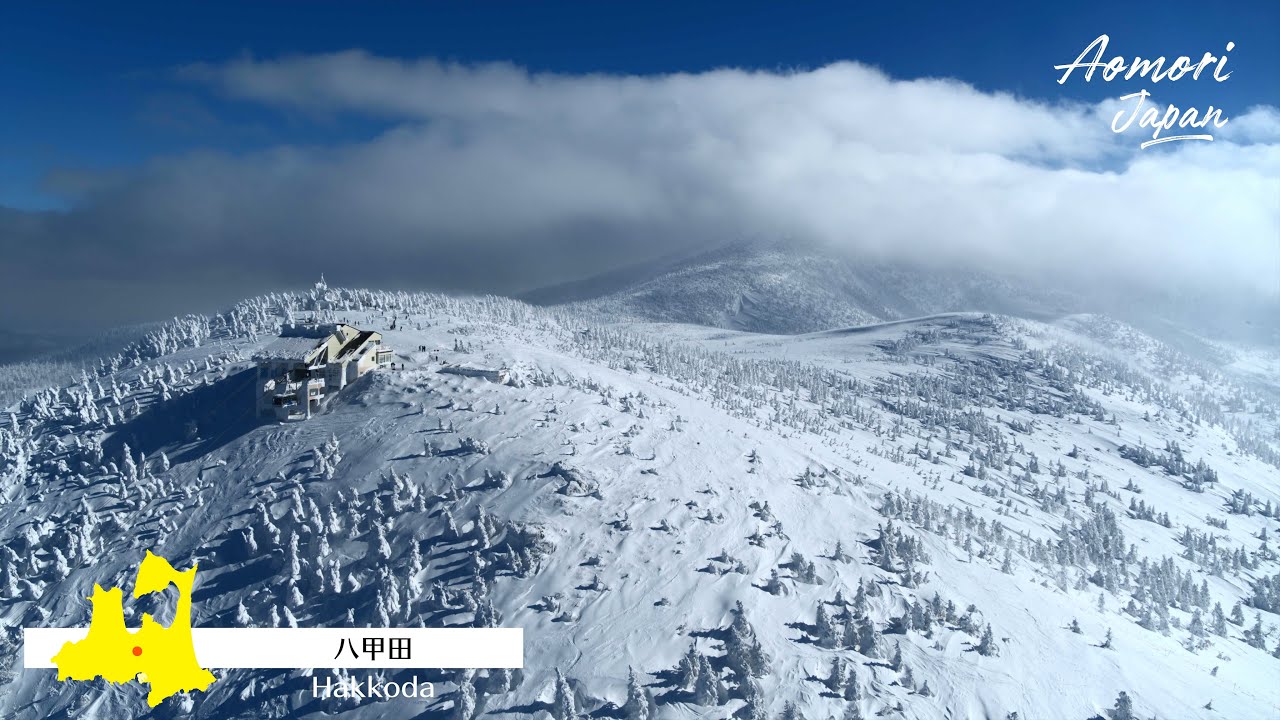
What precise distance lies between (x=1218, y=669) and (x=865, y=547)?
3751 cm

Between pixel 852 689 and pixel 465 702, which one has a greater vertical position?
pixel 465 702

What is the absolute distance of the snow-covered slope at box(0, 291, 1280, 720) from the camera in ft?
185

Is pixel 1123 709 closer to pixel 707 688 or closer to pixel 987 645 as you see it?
pixel 987 645

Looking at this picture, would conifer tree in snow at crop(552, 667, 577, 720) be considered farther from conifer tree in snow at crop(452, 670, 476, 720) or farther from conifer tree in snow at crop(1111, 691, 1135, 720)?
conifer tree in snow at crop(1111, 691, 1135, 720)

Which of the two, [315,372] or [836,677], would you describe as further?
[315,372]

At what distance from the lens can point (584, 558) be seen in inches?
2596

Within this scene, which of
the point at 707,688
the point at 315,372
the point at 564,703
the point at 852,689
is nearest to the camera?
the point at 564,703

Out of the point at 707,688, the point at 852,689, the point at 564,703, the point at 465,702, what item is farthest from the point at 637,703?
the point at 852,689

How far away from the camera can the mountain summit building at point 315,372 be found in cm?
9156

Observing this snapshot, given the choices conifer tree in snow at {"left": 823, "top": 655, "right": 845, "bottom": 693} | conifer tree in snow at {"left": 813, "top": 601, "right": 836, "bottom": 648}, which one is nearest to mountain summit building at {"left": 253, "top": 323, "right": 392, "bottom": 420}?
conifer tree in snow at {"left": 813, "top": 601, "right": 836, "bottom": 648}

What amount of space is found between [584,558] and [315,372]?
2097 inches

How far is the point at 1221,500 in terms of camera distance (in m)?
171

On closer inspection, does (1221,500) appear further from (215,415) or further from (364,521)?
(215,415)

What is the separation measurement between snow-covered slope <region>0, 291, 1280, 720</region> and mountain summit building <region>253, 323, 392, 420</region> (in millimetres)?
2794
